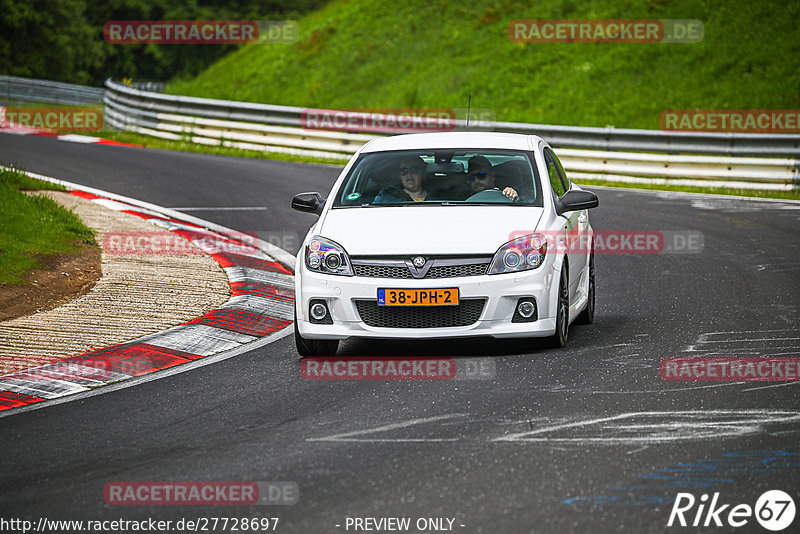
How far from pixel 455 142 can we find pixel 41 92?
35755mm

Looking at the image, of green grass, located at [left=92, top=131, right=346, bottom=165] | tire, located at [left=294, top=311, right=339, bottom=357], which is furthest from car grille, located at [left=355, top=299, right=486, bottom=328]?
green grass, located at [left=92, top=131, right=346, bottom=165]

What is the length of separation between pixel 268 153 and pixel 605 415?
19.2m

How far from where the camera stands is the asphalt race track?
5.43 metres

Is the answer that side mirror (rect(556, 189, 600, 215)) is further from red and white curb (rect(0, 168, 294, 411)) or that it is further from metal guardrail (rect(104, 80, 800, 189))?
metal guardrail (rect(104, 80, 800, 189))

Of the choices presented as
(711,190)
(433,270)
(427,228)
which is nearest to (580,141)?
(711,190)

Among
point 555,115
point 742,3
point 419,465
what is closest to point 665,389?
point 419,465

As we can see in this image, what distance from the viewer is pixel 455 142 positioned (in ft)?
33.4

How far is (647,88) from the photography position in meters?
28.0

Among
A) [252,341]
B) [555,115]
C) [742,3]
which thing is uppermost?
[742,3]

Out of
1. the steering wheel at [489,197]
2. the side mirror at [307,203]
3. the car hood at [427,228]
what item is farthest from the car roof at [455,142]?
the car hood at [427,228]

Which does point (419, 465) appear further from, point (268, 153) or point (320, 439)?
point (268, 153)

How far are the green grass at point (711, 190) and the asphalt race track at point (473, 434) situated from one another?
9892 mm

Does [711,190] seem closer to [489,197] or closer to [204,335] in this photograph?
[489,197]

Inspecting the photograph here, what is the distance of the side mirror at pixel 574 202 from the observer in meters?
9.36
